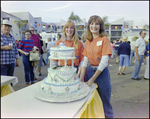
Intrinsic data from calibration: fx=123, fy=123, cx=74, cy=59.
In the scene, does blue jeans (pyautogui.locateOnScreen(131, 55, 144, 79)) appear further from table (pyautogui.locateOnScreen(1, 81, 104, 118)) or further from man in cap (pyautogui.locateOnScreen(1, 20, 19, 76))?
man in cap (pyautogui.locateOnScreen(1, 20, 19, 76))

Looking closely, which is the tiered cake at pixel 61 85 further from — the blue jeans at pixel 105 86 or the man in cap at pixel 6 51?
the man in cap at pixel 6 51

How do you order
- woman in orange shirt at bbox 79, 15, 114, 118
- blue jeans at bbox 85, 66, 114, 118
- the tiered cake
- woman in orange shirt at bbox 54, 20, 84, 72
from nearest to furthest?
1. the tiered cake
2. woman in orange shirt at bbox 79, 15, 114, 118
3. blue jeans at bbox 85, 66, 114, 118
4. woman in orange shirt at bbox 54, 20, 84, 72

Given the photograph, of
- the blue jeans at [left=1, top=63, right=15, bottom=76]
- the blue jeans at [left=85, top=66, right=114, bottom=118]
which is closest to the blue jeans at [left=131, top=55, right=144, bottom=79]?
the blue jeans at [left=85, top=66, right=114, bottom=118]

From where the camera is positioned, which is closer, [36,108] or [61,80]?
[36,108]

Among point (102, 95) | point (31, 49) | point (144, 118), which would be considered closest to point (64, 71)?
point (102, 95)

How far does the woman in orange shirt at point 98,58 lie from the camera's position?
1765mm

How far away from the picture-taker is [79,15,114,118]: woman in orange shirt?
1765mm

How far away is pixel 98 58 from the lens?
1848 millimetres

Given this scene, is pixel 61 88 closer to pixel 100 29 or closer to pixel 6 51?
pixel 100 29

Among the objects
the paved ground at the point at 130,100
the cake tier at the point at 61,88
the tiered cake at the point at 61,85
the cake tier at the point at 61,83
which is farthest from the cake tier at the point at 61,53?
the paved ground at the point at 130,100

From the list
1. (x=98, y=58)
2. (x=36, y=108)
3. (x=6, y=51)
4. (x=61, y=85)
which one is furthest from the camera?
(x=6, y=51)

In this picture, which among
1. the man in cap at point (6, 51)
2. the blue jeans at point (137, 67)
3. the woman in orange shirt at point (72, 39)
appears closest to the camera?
A: the woman in orange shirt at point (72, 39)

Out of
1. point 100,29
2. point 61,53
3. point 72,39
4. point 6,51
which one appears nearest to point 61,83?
point 61,53

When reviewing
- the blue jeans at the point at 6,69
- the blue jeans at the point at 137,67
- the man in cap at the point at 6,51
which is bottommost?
the blue jeans at the point at 137,67
